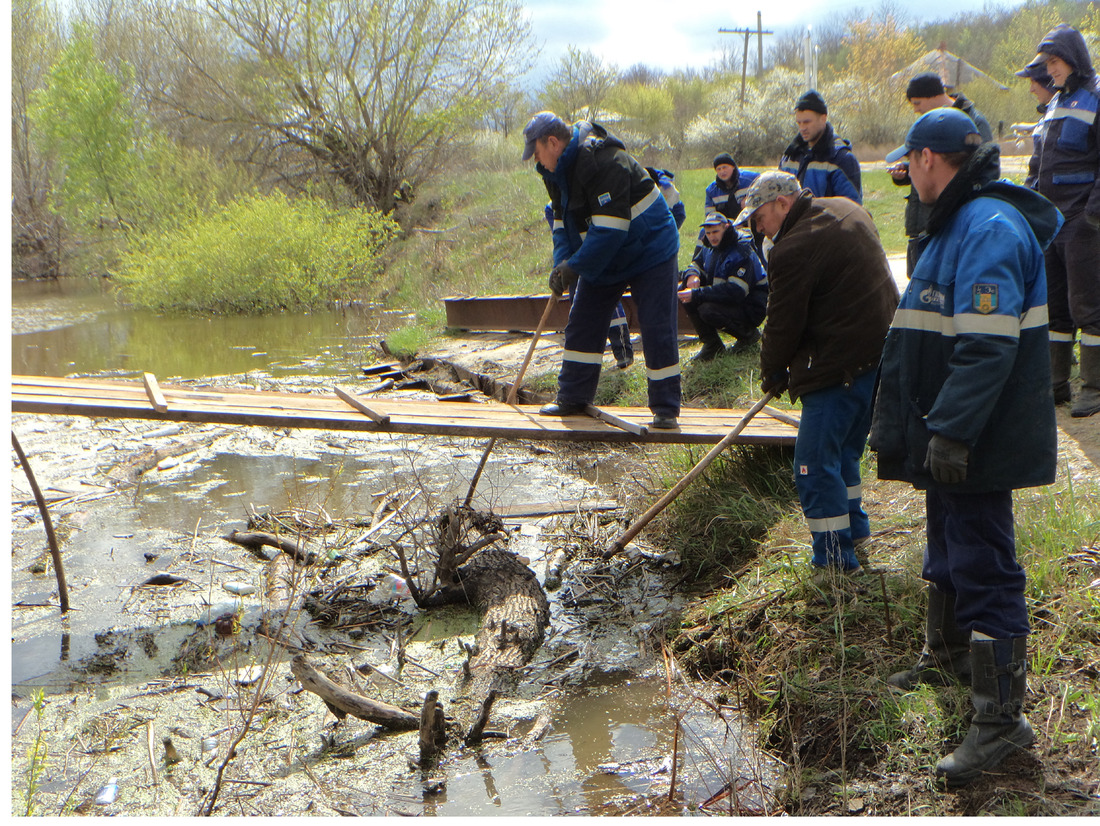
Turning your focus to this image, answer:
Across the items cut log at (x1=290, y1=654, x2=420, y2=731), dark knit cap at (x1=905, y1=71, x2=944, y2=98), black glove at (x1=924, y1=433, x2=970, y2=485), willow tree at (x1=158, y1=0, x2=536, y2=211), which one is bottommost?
cut log at (x1=290, y1=654, x2=420, y2=731)

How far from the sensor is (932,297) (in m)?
2.70

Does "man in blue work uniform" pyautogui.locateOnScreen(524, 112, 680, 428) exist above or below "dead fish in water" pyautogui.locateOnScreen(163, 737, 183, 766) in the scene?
above

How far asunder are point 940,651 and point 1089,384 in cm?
278

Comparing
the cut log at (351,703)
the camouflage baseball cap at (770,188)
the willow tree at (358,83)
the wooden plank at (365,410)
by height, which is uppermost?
the willow tree at (358,83)

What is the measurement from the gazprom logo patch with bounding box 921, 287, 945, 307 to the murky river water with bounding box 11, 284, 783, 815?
1620 mm

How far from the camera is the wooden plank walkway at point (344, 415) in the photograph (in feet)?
15.0

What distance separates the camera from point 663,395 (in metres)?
5.15

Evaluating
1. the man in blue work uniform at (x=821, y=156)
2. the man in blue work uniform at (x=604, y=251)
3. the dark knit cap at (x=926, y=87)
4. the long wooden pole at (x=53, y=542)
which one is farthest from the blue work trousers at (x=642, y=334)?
the long wooden pole at (x=53, y=542)

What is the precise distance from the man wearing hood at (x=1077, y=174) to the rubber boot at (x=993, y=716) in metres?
2.72

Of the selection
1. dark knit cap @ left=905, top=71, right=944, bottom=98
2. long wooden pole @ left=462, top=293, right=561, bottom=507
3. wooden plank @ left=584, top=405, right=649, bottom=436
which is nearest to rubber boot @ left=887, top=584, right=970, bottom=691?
wooden plank @ left=584, top=405, right=649, bottom=436

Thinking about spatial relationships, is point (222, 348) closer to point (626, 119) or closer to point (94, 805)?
point (94, 805)

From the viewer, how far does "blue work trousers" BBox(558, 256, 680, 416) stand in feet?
17.0

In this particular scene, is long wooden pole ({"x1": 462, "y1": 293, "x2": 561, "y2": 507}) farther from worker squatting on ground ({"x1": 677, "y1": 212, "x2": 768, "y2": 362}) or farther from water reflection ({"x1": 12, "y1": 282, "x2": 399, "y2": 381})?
water reflection ({"x1": 12, "y1": 282, "x2": 399, "y2": 381})

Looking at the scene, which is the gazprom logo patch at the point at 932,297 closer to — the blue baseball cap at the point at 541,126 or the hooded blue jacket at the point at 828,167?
the blue baseball cap at the point at 541,126
